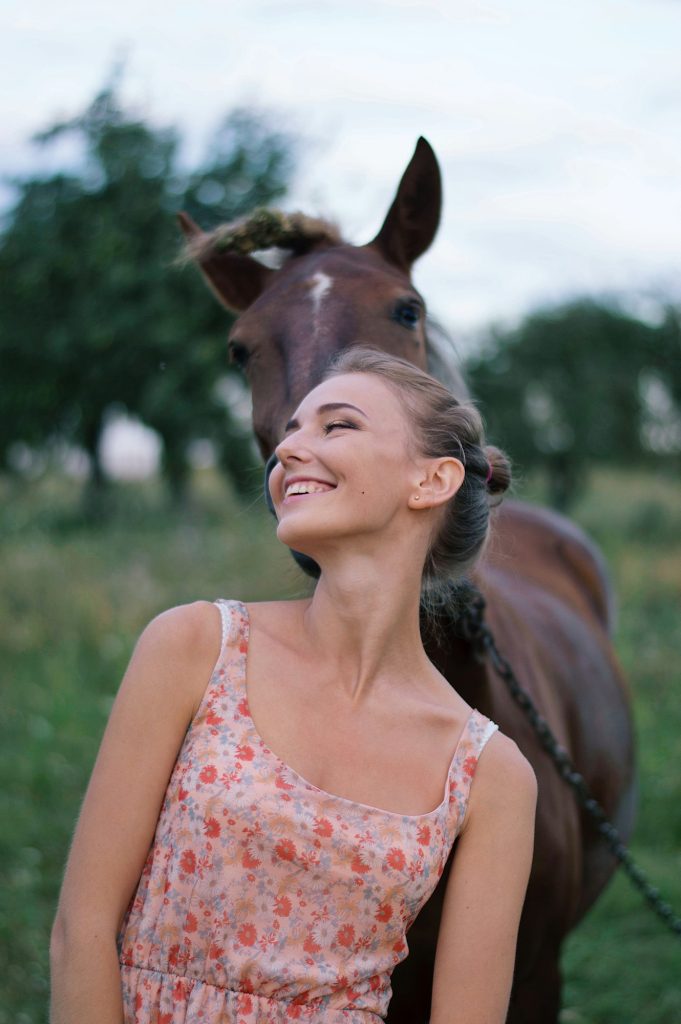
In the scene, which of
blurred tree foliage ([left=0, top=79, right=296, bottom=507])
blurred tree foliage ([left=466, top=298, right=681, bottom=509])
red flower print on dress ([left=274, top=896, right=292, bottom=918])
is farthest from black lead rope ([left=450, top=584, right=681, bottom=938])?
blurred tree foliage ([left=466, top=298, right=681, bottom=509])

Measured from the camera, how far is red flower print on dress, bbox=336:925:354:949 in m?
1.45

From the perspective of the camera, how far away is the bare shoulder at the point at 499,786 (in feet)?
5.00

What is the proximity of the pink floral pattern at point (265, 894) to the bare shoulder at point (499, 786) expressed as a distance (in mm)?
66

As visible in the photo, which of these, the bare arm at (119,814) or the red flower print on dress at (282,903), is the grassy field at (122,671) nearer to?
the bare arm at (119,814)

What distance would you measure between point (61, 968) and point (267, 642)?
0.57 m

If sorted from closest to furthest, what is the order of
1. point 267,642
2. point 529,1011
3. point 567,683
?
point 267,642 → point 529,1011 → point 567,683

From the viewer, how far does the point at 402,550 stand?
5.37ft

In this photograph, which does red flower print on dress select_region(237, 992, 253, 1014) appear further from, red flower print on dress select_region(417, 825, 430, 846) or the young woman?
red flower print on dress select_region(417, 825, 430, 846)

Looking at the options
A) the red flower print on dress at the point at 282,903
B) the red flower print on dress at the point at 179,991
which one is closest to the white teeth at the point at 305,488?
the red flower print on dress at the point at 282,903

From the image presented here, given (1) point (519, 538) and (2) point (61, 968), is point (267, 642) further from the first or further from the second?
(1) point (519, 538)

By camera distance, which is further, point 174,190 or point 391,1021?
point 174,190

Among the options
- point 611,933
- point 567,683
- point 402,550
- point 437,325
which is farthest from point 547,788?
point 611,933

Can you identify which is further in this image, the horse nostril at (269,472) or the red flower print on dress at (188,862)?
the horse nostril at (269,472)

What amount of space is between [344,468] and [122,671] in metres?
4.49
